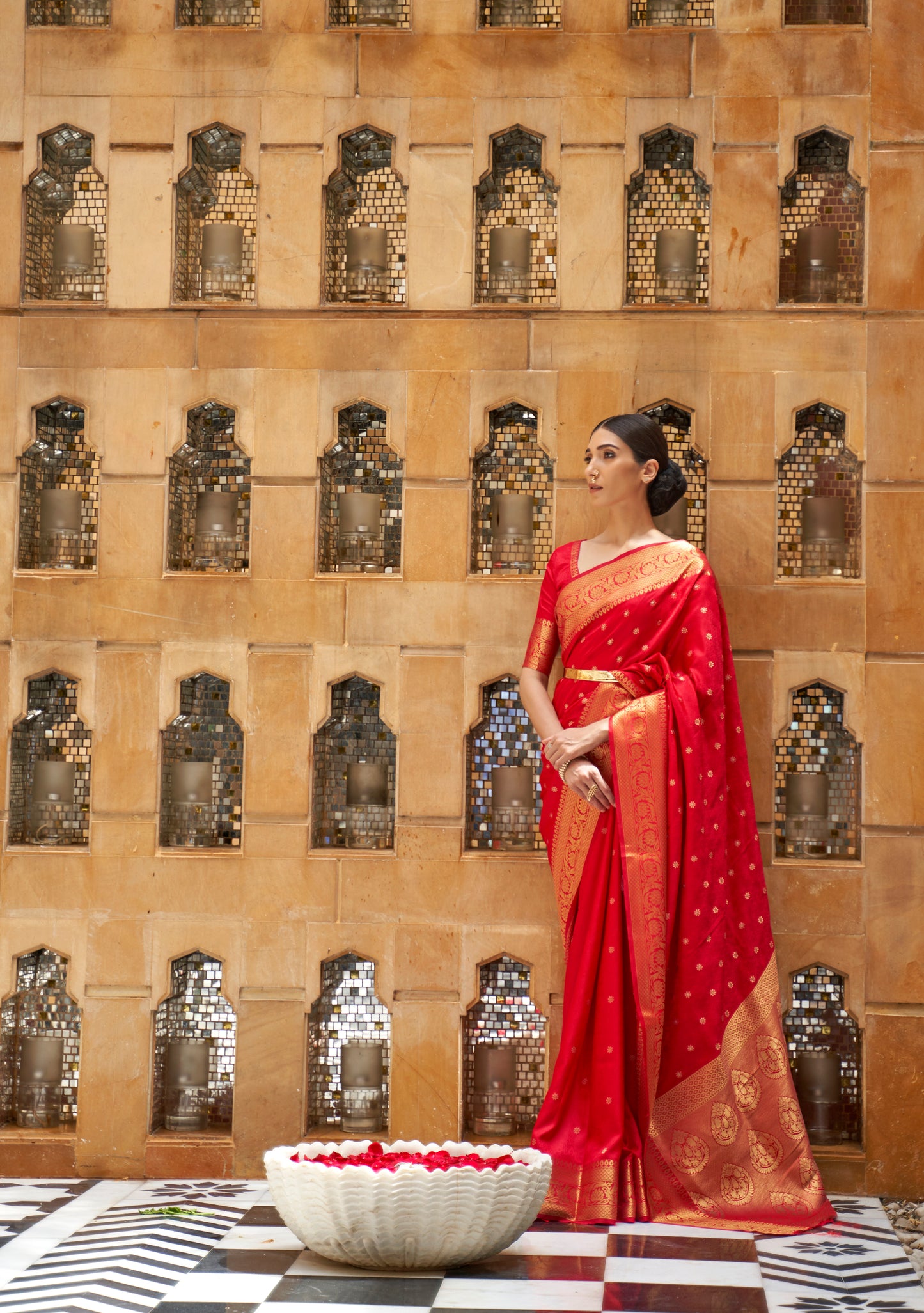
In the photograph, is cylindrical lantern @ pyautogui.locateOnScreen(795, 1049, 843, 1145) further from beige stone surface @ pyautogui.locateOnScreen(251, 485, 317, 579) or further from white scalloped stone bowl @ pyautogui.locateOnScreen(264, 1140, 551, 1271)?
beige stone surface @ pyautogui.locateOnScreen(251, 485, 317, 579)

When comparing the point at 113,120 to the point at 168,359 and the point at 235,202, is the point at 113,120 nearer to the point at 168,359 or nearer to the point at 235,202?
the point at 235,202

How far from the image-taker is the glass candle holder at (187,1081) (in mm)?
3947

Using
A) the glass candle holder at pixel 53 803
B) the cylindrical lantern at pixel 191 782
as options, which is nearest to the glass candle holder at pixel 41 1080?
the glass candle holder at pixel 53 803

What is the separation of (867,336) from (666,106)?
2.90 feet

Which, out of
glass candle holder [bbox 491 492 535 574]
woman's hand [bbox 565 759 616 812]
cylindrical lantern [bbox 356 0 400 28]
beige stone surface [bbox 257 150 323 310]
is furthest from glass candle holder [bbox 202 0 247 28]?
woman's hand [bbox 565 759 616 812]

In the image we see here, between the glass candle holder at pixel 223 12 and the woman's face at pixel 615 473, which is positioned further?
the glass candle holder at pixel 223 12

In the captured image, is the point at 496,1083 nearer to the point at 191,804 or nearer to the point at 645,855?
the point at 645,855

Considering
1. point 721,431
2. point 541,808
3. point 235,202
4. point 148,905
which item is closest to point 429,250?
point 235,202

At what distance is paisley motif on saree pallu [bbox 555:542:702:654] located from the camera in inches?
140

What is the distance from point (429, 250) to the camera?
3.95 metres

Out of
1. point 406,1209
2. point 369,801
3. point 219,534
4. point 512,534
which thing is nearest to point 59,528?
point 219,534

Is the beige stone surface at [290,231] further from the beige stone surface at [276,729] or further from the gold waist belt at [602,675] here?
the gold waist belt at [602,675]

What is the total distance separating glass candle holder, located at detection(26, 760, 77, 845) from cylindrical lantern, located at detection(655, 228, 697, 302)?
226 centimetres

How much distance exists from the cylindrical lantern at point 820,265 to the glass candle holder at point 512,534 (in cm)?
101
